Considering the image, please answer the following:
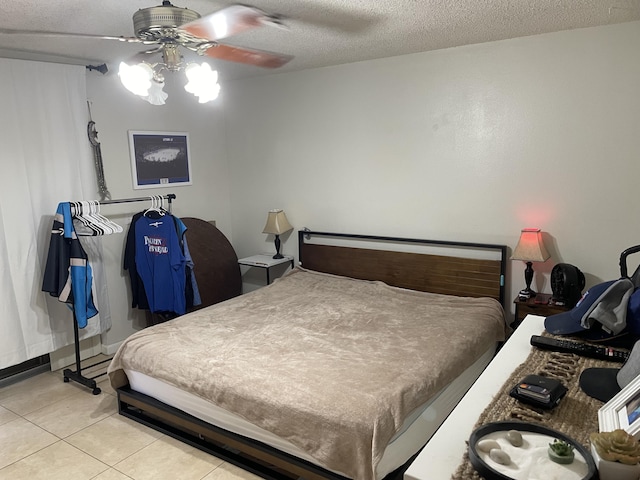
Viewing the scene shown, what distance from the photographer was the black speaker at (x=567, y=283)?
10.0ft

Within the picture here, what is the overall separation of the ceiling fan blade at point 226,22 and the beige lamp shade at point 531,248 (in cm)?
233

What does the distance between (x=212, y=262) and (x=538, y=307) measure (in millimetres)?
2925

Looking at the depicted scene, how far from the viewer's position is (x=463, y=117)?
3.58 metres

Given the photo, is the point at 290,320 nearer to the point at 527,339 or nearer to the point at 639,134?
the point at 527,339

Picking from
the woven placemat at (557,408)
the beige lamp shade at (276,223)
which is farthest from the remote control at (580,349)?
the beige lamp shade at (276,223)

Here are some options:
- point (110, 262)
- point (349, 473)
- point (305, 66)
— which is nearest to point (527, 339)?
point (349, 473)

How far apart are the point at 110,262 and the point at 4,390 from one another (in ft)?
4.02

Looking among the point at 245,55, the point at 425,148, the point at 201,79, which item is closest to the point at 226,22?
the point at 201,79

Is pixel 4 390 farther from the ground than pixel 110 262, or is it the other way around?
pixel 110 262

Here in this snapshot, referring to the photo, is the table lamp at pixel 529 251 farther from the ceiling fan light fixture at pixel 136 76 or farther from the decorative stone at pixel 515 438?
the ceiling fan light fixture at pixel 136 76

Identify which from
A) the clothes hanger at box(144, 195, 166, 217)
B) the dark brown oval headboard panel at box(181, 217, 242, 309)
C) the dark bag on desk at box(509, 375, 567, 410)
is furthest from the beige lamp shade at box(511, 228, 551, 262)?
the clothes hanger at box(144, 195, 166, 217)

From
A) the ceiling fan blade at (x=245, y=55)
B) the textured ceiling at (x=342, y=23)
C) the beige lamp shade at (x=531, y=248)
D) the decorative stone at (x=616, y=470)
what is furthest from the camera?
the beige lamp shade at (x=531, y=248)

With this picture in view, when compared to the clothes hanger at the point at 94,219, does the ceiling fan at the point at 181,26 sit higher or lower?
higher

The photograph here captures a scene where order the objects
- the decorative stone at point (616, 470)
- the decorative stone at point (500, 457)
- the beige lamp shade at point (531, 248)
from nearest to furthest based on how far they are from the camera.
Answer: the decorative stone at point (616, 470)
the decorative stone at point (500, 457)
the beige lamp shade at point (531, 248)
